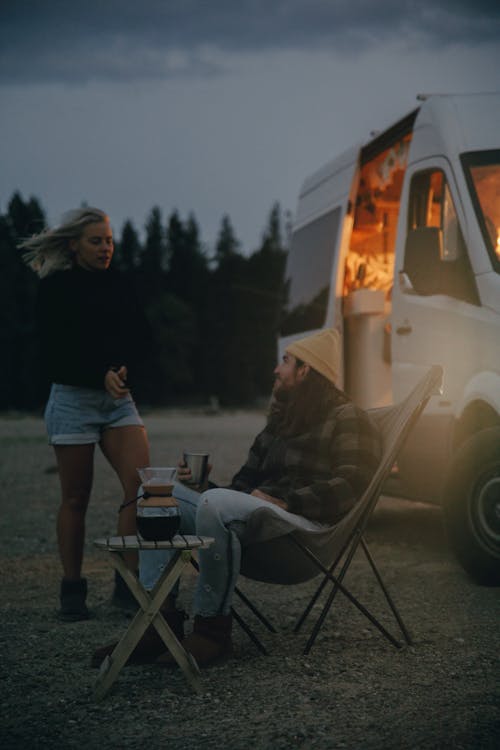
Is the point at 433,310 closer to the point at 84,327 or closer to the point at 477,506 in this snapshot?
the point at 477,506

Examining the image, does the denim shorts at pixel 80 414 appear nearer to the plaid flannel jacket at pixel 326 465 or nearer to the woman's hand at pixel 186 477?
the woman's hand at pixel 186 477

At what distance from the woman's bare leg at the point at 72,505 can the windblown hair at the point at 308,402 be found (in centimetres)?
112

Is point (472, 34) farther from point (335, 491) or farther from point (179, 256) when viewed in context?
point (179, 256)

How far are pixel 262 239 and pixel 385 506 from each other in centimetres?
8814

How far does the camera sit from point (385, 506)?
9.21 metres

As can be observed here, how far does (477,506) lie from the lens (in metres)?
5.30

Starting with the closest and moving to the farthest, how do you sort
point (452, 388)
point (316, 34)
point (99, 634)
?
point (99, 634) < point (452, 388) < point (316, 34)

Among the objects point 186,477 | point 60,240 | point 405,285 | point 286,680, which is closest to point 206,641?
point 286,680

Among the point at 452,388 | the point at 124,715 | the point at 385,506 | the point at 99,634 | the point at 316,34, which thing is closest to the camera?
the point at 124,715

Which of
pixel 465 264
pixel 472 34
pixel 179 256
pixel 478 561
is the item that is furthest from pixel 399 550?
pixel 179 256

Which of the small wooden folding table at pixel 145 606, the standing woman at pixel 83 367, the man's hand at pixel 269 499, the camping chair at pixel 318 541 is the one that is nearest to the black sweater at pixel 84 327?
the standing woman at pixel 83 367

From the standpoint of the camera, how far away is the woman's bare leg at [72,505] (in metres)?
4.88

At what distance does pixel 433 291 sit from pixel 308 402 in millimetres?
1644

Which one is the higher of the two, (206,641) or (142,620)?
(142,620)
